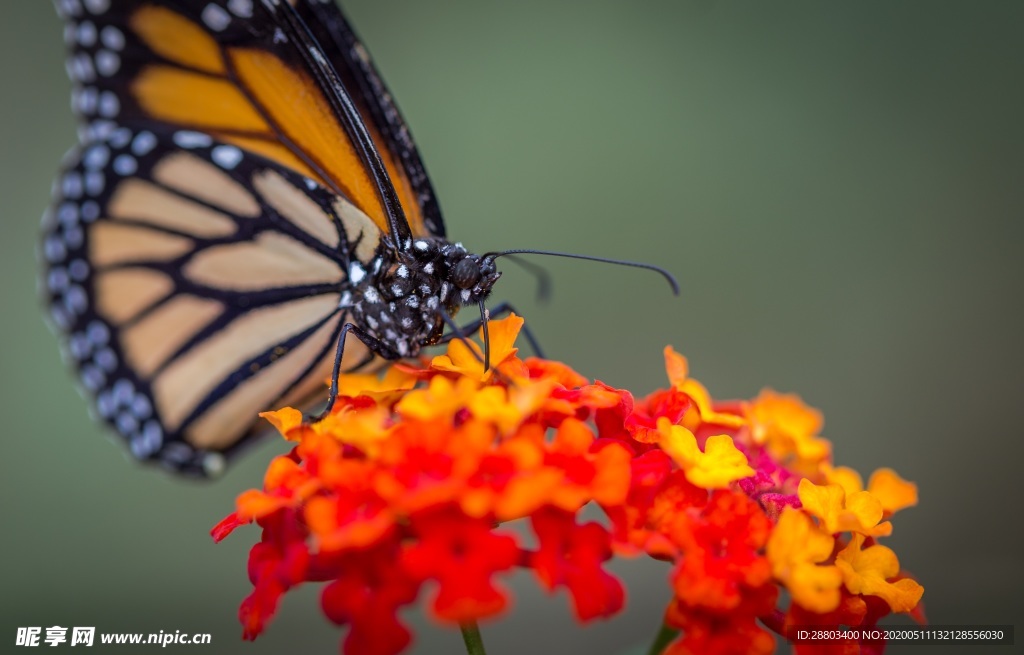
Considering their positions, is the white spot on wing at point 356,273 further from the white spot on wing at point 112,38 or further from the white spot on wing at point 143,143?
the white spot on wing at point 112,38

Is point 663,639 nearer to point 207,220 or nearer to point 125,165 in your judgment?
point 207,220

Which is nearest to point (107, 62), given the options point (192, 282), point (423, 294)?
point (192, 282)

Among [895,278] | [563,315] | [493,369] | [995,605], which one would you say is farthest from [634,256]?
[493,369]

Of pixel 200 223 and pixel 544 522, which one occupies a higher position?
pixel 200 223

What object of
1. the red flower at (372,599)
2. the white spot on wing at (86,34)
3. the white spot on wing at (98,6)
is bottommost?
the red flower at (372,599)

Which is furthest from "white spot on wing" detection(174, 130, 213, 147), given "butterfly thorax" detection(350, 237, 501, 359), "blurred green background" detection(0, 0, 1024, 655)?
"blurred green background" detection(0, 0, 1024, 655)

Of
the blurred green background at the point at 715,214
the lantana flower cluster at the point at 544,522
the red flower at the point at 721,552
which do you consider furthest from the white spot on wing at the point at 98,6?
the blurred green background at the point at 715,214
